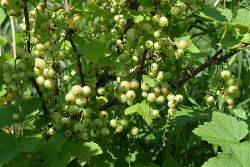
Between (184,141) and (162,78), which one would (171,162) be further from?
(184,141)

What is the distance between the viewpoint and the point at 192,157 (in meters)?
2.45

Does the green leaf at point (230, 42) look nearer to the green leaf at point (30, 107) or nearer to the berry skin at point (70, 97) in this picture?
the berry skin at point (70, 97)

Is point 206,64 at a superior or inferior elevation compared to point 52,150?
superior

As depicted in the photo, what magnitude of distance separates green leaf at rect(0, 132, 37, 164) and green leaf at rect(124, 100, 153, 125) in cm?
46

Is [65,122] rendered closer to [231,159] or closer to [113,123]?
[113,123]

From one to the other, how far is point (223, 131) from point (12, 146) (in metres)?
0.98

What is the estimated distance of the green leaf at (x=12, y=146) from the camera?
124 cm

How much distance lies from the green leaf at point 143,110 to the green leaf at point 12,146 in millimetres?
455

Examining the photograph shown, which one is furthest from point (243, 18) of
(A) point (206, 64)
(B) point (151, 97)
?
A: (B) point (151, 97)

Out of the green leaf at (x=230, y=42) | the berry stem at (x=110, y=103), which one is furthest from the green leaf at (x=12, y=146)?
the green leaf at (x=230, y=42)

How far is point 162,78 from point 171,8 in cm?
38

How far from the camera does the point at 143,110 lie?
4.65 feet

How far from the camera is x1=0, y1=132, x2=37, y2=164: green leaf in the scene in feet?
4.06

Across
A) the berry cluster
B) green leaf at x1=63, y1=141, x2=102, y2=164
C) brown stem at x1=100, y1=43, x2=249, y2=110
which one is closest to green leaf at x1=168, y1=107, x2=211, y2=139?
brown stem at x1=100, y1=43, x2=249, y2=110
